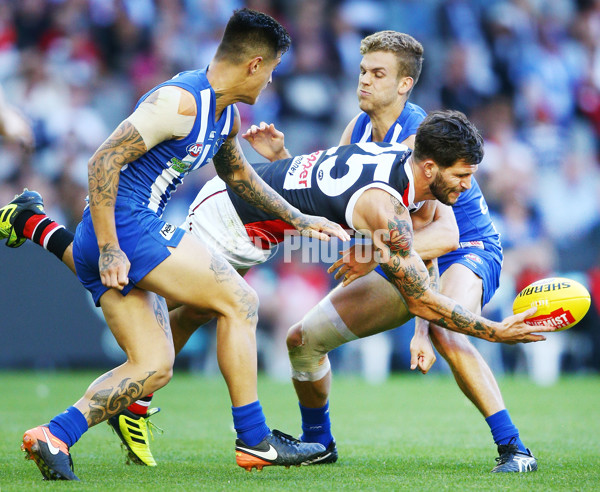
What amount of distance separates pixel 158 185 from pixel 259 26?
1.01m

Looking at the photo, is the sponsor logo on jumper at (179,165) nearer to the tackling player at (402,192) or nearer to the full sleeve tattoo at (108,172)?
the full sleeve tattoo at (108,172)

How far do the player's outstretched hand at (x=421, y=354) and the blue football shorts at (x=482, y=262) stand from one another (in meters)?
0.55

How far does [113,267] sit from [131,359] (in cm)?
53

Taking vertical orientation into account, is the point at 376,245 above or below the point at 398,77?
below

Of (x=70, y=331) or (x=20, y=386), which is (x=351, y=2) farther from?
(x=20, y=386)

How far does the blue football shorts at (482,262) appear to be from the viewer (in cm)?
562

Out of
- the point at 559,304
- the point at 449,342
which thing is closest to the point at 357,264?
the point at 449,342

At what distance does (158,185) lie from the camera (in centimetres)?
474

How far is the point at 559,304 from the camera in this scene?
5.10m

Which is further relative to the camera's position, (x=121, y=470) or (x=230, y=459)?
(x=230, y=459)

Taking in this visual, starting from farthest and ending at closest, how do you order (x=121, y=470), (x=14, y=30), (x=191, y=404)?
(x=14, y=30) → (x=191, y=404) → (x=121, y=470)

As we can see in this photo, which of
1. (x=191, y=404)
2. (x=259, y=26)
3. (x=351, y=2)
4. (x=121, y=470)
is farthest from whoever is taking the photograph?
(x=351, y=2)

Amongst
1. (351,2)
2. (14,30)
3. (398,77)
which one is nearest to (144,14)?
(14,30)

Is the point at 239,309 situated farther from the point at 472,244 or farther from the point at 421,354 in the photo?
the point at 472,244
